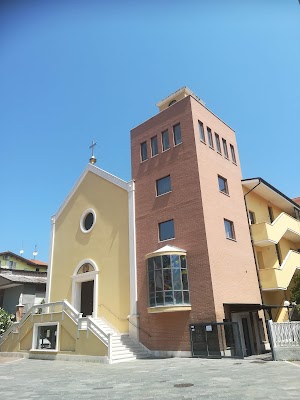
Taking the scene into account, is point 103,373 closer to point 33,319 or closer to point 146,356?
point 146,356

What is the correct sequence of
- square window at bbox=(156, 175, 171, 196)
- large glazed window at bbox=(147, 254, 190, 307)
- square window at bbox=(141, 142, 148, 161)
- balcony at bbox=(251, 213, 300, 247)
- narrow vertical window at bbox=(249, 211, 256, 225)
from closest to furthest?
large glazed window at bbox=(147, 254, 190, 307) → square window at bbox=(156, 175, 171, 196) → balcony at bbox=(251, 213, 300, 247) → square window at bbox=(141, 142, 148, 161) → narrow vertical window at bbox=(249, 211, 256, 225)

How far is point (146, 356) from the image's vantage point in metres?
17.6

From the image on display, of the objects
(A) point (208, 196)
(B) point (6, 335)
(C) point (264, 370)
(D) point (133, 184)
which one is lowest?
(C) point (264, 370)

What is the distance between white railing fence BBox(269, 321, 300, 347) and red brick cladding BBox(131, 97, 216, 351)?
115 inches

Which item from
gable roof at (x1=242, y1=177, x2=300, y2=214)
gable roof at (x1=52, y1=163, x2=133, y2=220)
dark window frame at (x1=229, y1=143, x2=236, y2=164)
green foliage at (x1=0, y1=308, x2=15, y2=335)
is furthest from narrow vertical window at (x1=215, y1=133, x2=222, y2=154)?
green foliage at (x1=0, y1=308, x2=15, y2=335)

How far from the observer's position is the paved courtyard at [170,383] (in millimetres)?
8141

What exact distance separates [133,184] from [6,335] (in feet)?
48.1

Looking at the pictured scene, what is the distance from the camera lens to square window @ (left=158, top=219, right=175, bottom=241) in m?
19.3

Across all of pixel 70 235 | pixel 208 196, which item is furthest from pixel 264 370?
pixel 70 235

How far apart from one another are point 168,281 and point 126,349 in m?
4.35

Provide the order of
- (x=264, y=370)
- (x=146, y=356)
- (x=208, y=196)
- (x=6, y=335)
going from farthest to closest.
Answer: (x=6, y=335) → (x=208, y=196) → (x=146, y=356) → (x=264, y=370)

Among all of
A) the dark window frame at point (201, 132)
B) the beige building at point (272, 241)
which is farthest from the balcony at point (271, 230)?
the dark window frame at point (201, 132)

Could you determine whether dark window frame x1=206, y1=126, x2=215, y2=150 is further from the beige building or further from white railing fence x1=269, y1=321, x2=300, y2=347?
white railing fence x1=269, y1=321, x2=300, y2=347

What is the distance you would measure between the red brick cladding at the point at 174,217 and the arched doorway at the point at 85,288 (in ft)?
14.4
